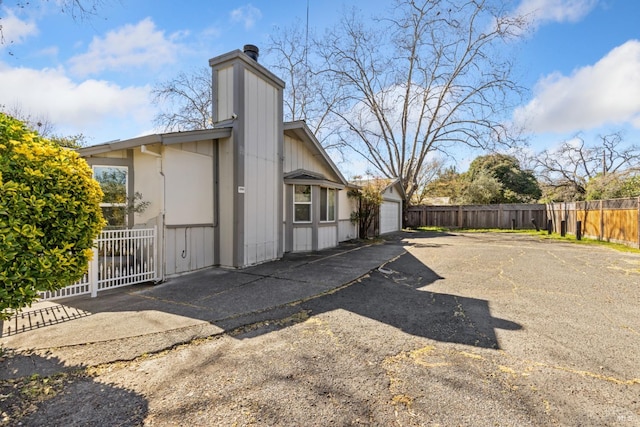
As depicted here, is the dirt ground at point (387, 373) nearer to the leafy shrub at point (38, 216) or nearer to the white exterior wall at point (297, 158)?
the leafy shrub at point (38, 216)

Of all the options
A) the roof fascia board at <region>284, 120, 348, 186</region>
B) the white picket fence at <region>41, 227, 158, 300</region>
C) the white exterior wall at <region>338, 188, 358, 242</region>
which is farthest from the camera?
the white exterior wall at <region>338, 188, 358, 242</region>

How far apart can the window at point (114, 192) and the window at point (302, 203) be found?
5.06 m

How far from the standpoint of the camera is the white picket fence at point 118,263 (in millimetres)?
5047

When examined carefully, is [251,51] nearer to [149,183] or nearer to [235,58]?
[235,58]

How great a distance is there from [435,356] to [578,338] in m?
2.01

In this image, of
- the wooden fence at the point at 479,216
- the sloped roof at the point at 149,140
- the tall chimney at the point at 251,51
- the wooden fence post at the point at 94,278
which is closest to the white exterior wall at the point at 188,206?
the sloped roof at the point at 149,140

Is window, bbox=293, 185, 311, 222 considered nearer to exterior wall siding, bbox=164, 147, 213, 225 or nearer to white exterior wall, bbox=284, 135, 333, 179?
white exterior wall, bbox=284, 135, 333, 179

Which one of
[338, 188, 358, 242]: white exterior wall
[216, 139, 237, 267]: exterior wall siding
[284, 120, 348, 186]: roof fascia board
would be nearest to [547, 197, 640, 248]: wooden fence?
[338, 188, 358, 242]: white exterior wall

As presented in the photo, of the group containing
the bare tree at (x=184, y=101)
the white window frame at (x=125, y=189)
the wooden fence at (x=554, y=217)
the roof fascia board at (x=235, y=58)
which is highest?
the bare tree at (x=184, y=101)

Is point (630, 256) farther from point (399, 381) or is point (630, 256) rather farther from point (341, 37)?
point (341, 37)

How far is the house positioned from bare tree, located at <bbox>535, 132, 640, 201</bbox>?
→ 76.8 feet

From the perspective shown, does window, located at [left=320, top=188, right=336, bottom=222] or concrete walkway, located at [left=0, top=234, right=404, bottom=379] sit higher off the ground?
window, located at [left=320, top=188, right=336, bottom=222]

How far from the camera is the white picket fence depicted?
5.05 metres

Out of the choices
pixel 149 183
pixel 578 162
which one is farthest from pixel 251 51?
pixel 578 162
